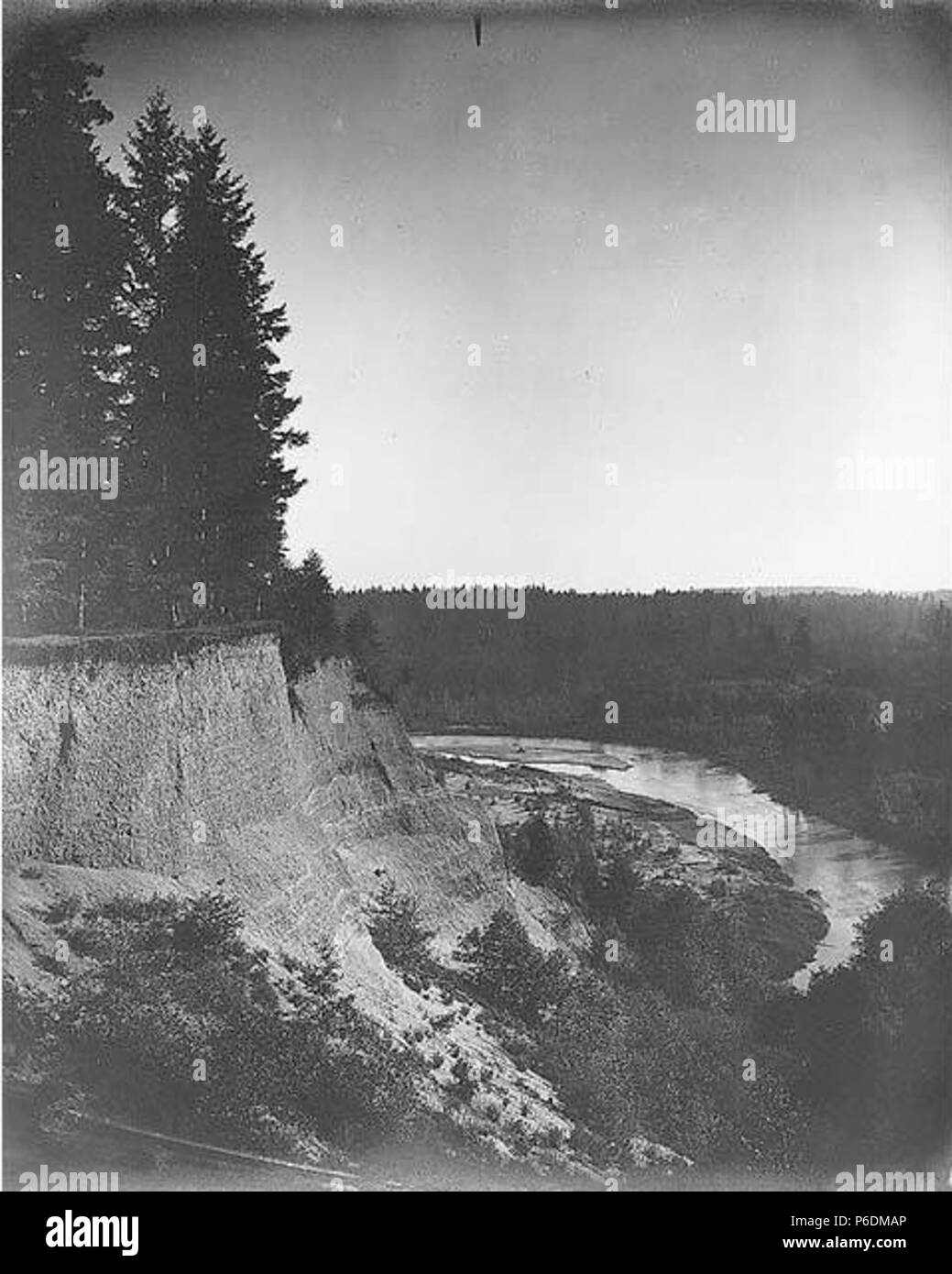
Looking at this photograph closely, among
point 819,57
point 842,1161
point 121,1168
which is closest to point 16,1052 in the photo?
point 121,1168

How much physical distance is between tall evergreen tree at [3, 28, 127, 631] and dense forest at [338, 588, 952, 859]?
0.63 m

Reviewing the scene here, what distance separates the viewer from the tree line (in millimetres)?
3488

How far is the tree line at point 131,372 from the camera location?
349cm

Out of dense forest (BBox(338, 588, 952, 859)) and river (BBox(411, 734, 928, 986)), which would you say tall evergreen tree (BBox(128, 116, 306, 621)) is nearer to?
dense forest (BBox(338, 588, 952, 859))

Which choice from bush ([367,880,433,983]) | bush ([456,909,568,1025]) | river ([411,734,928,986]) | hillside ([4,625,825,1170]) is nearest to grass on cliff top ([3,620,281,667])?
hillside ([4,625,825,1170])

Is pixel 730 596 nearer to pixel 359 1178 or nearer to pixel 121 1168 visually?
pixel 359 1178

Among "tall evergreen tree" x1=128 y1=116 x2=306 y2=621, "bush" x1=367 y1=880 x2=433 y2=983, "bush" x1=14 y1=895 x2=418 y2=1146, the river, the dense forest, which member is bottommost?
"bush" x1=14 y1=895 x2=418 y2=1146

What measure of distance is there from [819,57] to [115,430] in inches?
73.7

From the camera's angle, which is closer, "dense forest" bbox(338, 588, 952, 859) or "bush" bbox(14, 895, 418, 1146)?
"bush" bbox(14, 895, 418, 1146)

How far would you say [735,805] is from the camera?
11.8 feet

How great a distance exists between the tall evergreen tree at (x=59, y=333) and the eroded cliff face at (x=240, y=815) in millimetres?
167

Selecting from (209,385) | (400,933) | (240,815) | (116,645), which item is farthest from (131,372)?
(400,933)

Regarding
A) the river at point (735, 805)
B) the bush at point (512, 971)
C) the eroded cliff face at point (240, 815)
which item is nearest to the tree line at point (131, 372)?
the eroded cliff face at point (240, 815)

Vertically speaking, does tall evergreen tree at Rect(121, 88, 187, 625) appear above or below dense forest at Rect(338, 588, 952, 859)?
above
